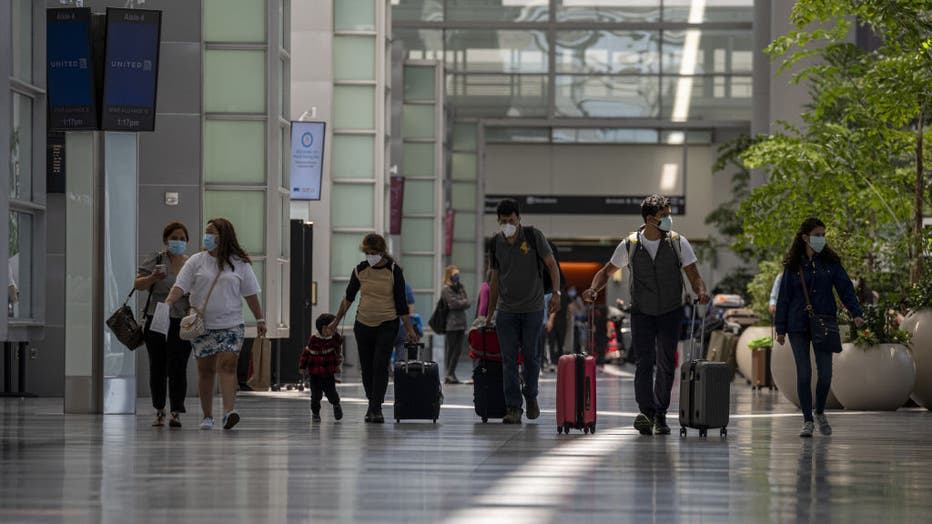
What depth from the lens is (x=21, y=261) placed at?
16.5 meters

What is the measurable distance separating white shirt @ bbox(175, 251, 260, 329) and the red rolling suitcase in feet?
8.36

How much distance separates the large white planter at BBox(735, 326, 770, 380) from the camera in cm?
2725

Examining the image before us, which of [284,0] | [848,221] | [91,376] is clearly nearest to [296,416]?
[91,376]

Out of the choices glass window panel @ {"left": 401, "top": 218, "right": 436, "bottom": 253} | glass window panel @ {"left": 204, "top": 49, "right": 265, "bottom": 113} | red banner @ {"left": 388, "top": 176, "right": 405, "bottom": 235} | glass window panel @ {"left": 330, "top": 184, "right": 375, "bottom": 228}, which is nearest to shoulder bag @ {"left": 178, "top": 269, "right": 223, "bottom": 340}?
glass window panel @ {"left": 204, "top": 49, "right": 265, "bottom": 113}

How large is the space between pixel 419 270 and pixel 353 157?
363 inches

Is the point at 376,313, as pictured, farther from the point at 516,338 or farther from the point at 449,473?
the point at 449,473

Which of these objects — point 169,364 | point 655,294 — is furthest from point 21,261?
point 655,294

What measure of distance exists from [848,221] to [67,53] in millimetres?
13852

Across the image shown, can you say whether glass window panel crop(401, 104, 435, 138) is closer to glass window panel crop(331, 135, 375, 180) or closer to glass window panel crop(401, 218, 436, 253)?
glass window panel crop(401, 218, 436, 253)

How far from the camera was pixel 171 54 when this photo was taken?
2212 centimetres

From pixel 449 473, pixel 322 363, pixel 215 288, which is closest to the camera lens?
pixel 449 473

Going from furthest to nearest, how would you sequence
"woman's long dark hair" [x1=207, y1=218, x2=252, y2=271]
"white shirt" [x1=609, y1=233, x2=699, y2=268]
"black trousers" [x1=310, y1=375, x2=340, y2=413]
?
"black trousers" [x1=310, y1=375, x2=340, y2=413]
"woman's long dark hair" [x1=207, y1=218, x2=252, y2=271]
"white shirt" [x1=609, y1=233, x2=699, y2=268]

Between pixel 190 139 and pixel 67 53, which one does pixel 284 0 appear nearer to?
pixel 190 139

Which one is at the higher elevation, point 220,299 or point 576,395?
point 220,299
